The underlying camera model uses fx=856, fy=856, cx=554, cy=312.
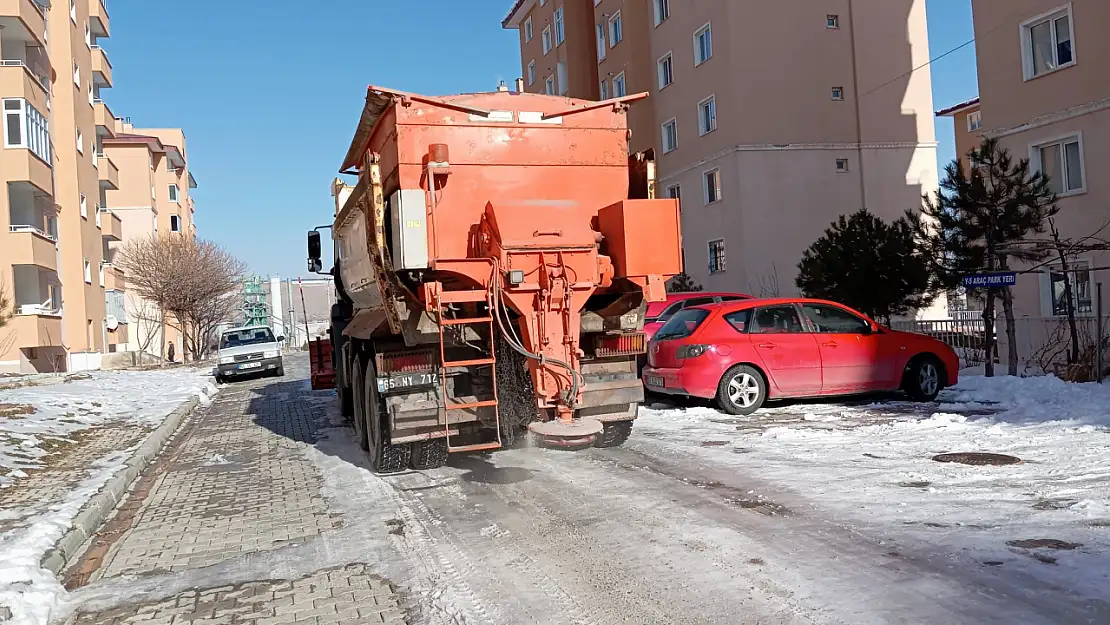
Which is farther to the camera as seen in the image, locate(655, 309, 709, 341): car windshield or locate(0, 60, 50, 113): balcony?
locate(0, 60, 50, 113): balcony

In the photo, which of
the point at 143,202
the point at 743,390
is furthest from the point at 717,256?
the point at 143,202

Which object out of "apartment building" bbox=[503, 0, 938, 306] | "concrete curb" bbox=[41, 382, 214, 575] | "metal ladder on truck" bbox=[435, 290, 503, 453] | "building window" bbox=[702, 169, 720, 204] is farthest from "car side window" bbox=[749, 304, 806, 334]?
"building window" bbox=[702, 169, 720, 204]

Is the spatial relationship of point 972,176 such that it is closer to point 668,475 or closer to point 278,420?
point 668,475

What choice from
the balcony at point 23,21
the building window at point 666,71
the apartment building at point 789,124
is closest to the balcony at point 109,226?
the balcony at point 23,21

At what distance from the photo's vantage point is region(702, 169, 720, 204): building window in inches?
1128

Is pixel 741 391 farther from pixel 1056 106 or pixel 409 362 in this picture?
pixel 1056 106

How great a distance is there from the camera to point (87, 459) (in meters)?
10.4

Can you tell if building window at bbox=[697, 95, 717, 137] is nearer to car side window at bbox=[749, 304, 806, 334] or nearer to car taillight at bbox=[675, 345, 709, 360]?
car side window at bbox=[749, 304, 806, 334]

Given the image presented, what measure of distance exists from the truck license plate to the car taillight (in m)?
4.50

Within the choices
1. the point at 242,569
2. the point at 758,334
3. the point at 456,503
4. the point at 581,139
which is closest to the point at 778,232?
the point at 758,334

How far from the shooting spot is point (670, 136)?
105 feet

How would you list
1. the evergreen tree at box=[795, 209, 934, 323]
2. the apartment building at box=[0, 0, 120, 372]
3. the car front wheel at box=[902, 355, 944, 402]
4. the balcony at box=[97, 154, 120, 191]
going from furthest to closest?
the balcony at box=[97, 154, 120, 191]
the apartment building at box=[0, 0, 120, 372]
the evergreen tree at box=[795, 209, 934, 323]
the car front wheel at box=[902, 355, 944, 402]

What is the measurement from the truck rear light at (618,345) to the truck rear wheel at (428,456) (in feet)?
5.78

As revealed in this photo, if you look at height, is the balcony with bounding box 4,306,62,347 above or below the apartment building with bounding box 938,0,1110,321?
below
